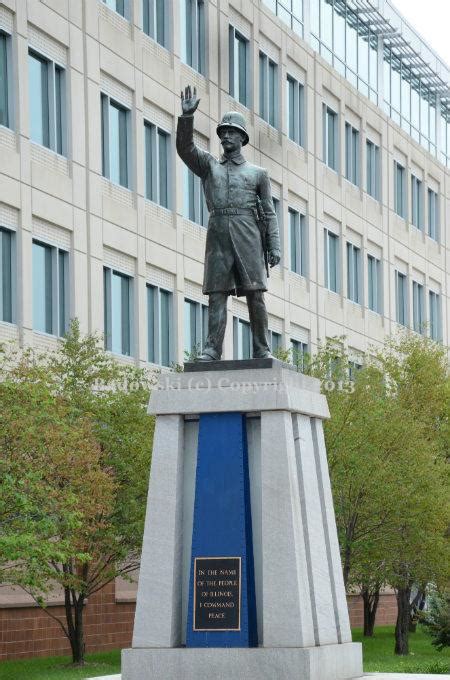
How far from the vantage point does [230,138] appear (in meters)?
18.9

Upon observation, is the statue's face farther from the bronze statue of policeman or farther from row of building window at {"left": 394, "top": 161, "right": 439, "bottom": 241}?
row of building window at {"left": 394, "top": 161, "right": 439, "bottom": 241}

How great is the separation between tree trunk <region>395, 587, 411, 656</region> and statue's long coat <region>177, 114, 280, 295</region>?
23307 millimetres

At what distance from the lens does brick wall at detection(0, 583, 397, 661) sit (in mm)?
34094

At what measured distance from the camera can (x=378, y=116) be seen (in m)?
62.8

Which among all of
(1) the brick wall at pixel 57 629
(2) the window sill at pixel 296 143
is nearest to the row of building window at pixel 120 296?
(2) the window sill at pixel 296 143

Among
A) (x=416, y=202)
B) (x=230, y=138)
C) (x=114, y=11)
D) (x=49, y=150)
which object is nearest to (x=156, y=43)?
(x=114, y=11)

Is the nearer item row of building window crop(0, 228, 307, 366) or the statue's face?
the statue's face

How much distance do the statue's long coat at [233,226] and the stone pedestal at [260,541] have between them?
111 centimetres

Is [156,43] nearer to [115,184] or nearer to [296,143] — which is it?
[115,184]

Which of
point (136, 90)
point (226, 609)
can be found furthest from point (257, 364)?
point (136, 90)

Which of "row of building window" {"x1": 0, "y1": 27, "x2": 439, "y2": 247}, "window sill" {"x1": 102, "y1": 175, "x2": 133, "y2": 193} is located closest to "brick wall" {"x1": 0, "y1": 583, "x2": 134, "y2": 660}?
"window sill" {"x1": 102, "y1": 175, "x2": 133, "y2": 193}

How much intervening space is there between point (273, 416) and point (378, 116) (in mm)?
46289

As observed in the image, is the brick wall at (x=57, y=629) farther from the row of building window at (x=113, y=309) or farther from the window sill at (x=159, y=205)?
the window sill at (x=159, y=205)

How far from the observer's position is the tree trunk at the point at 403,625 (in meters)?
40.6
